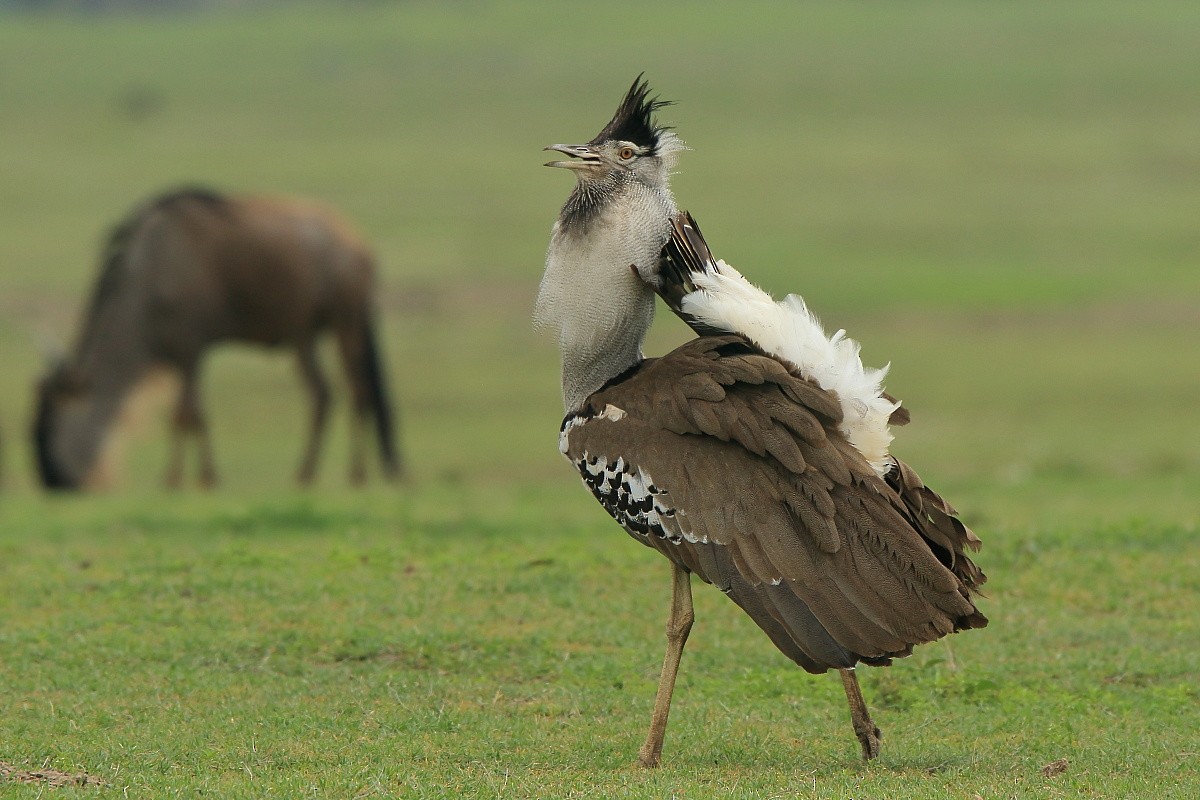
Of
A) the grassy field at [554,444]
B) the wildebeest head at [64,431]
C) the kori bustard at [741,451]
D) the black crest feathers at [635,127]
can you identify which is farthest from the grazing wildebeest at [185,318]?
the kori bustard at [741,451]

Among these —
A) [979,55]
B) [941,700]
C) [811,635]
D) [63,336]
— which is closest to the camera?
[811,635]

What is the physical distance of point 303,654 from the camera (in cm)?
721

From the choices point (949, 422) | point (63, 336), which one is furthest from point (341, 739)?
point (63, 336)

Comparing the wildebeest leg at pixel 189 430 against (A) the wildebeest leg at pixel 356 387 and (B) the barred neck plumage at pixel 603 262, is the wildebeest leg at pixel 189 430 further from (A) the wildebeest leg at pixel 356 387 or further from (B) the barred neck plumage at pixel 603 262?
(B) the barred neck plumage at pixel 603 262

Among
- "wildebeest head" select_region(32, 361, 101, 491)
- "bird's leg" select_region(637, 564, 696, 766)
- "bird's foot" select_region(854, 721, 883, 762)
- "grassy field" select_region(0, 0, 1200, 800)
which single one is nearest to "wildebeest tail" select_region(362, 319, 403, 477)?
"grassy field" select_region(0, 0, 1200, 800)

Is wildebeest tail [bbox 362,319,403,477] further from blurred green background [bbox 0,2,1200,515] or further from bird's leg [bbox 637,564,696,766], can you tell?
bird's leg [bbox 637,564,696,766]

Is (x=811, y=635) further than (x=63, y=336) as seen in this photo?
No

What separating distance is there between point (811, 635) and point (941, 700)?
150 centimetres

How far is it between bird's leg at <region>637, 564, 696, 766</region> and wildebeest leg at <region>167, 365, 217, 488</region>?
30.8 feet

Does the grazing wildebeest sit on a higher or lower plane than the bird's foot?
higher

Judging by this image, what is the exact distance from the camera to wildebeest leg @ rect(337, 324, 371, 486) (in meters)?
15.9

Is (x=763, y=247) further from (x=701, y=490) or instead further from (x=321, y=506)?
(x=701, y=490)

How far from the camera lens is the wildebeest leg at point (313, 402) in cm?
1534

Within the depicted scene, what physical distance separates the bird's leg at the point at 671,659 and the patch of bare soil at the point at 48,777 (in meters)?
1.76
